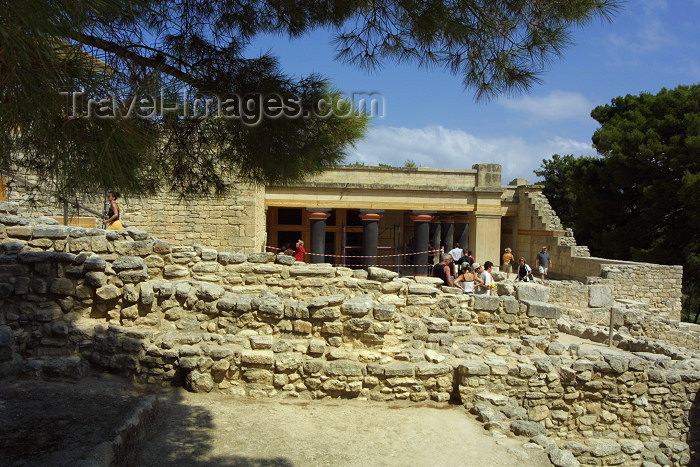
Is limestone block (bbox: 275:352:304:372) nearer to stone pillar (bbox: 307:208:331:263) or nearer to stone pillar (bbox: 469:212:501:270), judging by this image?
stone pillar (bbox: 307:208:331:263)

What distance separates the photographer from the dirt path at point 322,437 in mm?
4441

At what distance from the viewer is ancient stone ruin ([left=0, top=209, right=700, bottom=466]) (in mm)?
5781

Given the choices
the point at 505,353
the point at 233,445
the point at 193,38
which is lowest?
the point at 233,445

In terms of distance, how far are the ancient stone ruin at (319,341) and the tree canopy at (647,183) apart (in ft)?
53.0

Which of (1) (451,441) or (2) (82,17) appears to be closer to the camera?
(2) (82,17)

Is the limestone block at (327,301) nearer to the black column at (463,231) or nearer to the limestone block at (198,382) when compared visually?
the limestone block at (198,382)

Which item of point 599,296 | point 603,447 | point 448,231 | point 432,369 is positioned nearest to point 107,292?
point 432,369

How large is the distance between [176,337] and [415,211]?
550 inches

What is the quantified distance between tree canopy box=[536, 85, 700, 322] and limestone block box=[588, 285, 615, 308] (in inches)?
357

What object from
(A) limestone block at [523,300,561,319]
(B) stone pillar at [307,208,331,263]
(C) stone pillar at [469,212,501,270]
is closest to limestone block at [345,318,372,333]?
(A) limestone block at [523,300,561,319]

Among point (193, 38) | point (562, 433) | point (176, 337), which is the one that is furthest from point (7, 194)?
point (562, 433)

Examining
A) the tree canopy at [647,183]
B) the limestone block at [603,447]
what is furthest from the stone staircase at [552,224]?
the limestone block at [603,447]

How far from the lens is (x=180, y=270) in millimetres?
6715

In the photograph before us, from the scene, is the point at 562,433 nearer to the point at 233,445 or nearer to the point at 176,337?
the point at 233,445
